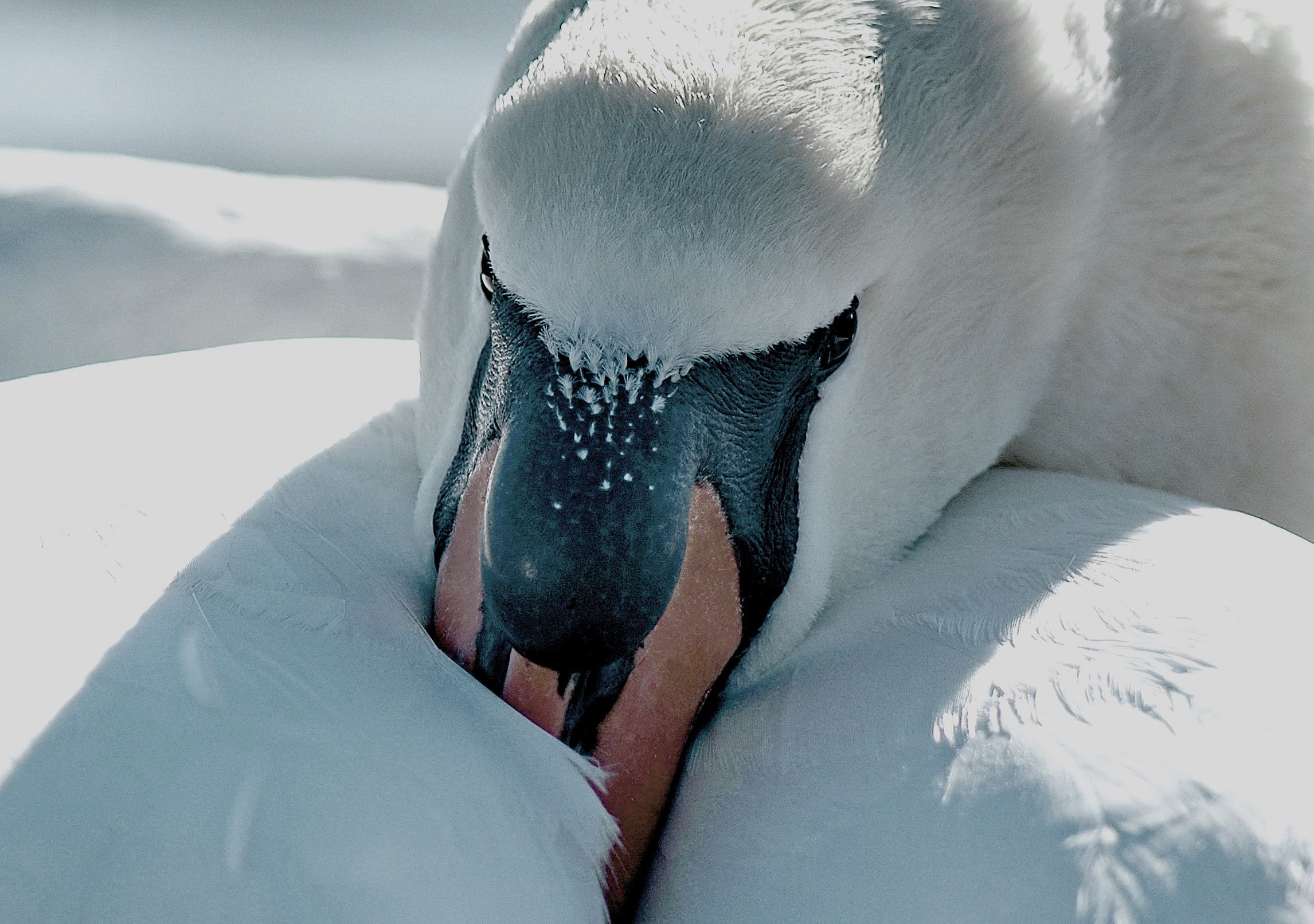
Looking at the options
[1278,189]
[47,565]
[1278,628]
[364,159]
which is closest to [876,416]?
[1278,628]

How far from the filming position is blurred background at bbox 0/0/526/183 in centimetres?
603

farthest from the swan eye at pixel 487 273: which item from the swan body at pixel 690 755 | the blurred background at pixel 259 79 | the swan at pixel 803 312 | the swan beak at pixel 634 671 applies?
the blurred background at pixel 259 79

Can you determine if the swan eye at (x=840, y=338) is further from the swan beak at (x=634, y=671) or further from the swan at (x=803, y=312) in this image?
the swan beak at (x=634, y=671)

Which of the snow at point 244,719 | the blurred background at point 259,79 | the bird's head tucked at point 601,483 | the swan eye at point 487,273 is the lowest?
the blurred background at point 259,79

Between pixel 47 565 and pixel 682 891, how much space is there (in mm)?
646

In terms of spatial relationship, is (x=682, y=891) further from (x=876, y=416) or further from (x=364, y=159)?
(x=364, y=159)

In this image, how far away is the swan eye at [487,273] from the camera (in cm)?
170

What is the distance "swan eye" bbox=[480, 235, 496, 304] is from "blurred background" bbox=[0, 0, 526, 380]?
4.35 feet

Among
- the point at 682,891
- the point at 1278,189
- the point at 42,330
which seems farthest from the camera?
the point at 42,330

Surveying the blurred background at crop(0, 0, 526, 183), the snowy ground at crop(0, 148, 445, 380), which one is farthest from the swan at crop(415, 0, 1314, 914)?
the blurred background at crop(0, 0, 526, 183)

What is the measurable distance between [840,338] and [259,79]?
578 centimetres

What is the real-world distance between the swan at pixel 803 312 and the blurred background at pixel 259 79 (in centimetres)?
413

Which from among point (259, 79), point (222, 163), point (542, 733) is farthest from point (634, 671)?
point (259, 79)

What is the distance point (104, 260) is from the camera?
2887mm
